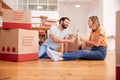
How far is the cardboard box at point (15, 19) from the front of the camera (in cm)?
283

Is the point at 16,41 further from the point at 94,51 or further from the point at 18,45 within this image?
the point at 94,51

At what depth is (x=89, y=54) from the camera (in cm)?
301

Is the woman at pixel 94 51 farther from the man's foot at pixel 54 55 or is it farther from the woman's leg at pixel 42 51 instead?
the woman's leg at pixel 42 51

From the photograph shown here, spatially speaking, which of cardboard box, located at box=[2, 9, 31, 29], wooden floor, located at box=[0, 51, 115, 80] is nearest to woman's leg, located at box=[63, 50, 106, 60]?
cardboard box, located at box=[2, 9, 31, 29]

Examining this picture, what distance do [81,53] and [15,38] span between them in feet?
2.98

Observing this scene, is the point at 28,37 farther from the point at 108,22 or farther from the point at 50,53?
the point at 108,22

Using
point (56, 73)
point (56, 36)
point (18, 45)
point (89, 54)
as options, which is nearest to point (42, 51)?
point (56, 36)

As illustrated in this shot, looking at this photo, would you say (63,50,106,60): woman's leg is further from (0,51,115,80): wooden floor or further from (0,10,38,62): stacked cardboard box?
(0,51,115,80): wooden floor

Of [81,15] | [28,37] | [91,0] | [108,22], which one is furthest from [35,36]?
[81,15]

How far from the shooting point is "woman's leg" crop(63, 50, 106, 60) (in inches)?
116

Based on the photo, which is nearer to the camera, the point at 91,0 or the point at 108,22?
the point at 108,22

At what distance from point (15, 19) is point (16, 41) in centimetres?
32

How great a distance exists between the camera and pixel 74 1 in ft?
32.4

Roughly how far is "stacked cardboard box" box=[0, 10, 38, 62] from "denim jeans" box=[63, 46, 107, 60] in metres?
0.50
